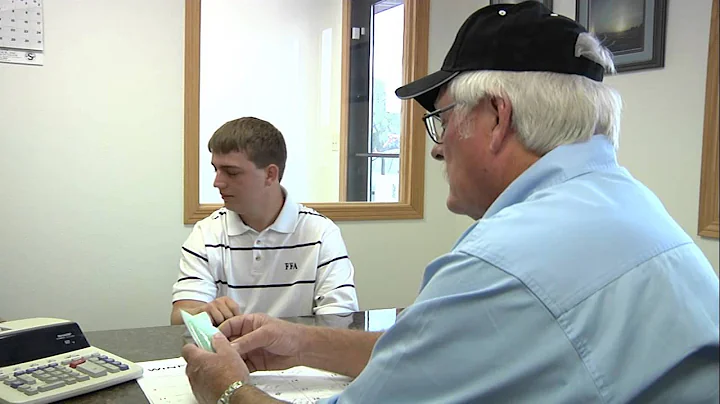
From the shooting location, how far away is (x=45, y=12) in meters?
2.31

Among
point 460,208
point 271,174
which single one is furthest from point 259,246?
point 460,208

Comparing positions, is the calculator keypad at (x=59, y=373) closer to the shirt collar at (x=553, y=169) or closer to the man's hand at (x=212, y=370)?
the man's hand at (x=212, y=370)

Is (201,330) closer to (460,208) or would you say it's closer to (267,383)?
(267,383)

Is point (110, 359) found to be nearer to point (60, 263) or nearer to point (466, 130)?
point (466, 130)

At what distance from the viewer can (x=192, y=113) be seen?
2.56m

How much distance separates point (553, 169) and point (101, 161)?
6.78 ft

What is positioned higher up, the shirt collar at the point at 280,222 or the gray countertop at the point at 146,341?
the shirt collar at the point at 280,222

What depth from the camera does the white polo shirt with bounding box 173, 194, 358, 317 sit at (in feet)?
5.99

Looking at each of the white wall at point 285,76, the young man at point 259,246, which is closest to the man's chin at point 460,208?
the young man at point 259,246

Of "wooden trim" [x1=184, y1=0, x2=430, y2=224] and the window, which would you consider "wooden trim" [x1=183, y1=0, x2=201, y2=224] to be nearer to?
"wooden trim" [x1=184, y1=0, x2=430, y2=224]

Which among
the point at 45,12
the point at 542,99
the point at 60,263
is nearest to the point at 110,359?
the point at 542,99

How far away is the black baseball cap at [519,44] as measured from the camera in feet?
2.93

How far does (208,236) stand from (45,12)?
118 cm

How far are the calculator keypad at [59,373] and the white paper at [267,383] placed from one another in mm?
69
